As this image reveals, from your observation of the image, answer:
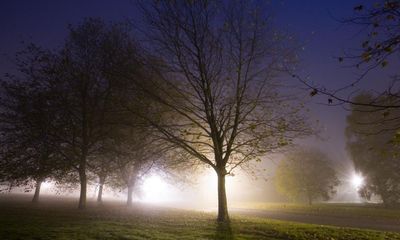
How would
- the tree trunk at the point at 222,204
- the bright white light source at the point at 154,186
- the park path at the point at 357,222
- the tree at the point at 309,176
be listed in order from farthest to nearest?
the tree at the point at 309,176 < the bright white light source at the point at 154,186 < the park path at the point at 357,222 < the tree trunk at the point at 222,204

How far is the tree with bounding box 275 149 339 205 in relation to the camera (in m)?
44.7

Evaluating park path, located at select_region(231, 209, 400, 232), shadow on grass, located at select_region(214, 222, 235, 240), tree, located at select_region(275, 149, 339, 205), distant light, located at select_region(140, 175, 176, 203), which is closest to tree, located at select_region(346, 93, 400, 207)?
tree, located at select_region(275, 149, 339, 205)

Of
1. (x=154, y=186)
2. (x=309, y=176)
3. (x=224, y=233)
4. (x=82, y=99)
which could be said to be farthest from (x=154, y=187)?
(x=224, y=233)

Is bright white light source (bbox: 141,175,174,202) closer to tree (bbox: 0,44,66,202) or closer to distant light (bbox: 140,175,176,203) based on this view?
distant light (bbox: 140,175,176,203)

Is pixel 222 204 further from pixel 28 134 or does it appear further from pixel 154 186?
pixel 154 186

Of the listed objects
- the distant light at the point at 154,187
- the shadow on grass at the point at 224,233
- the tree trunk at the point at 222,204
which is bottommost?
the shadow on grass at the point at 224,233

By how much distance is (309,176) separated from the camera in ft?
147

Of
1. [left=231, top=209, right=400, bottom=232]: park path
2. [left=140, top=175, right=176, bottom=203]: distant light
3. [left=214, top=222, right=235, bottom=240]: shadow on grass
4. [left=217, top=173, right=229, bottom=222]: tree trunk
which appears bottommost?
[left=231, top=209, right=400, bottom=232]: park path

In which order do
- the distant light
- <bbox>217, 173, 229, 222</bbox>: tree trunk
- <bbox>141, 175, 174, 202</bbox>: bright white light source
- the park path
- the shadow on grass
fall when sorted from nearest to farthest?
the shadow on grass
<bbox>217, 173, 229, 222</bbox>: tree trunk
the park path
the distant light
<bbox>141, 175, 174, 202</bbox>: bright white light source

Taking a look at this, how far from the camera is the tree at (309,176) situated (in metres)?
44.7

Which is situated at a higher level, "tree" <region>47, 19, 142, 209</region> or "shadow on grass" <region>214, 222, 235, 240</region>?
"tree" <region>47, 19, 142, 209</region>

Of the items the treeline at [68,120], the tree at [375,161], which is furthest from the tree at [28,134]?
the tree at [375,161]

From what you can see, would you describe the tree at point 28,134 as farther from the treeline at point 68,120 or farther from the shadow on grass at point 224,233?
the shadow on grass at point 224,233

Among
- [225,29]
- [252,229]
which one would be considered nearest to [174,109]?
[225,29]
